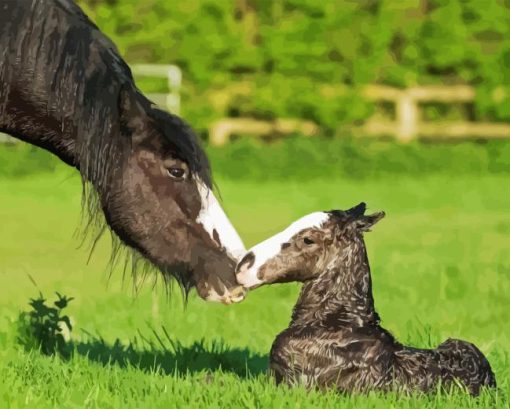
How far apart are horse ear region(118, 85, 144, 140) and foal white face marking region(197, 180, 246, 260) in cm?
41

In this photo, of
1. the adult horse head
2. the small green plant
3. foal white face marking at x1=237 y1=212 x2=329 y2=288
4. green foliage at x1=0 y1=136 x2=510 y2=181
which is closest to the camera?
foal white face marking at x1=237 y1=212 x2=329 y2=288

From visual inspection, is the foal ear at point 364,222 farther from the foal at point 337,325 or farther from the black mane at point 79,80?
the black mane at point 79,80

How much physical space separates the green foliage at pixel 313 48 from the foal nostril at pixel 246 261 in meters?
19.3

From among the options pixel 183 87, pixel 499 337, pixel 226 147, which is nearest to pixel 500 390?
pixel 499 337

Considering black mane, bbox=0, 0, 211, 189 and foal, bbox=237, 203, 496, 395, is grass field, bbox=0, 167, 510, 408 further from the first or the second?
black mane, bbox=0, 0, 211, 189

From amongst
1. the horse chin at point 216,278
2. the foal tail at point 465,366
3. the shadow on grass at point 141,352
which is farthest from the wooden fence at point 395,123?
the foal tail at point 465,366

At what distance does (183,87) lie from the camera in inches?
1032

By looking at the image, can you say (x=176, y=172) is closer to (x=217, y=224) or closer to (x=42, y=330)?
(x=217, y=224)

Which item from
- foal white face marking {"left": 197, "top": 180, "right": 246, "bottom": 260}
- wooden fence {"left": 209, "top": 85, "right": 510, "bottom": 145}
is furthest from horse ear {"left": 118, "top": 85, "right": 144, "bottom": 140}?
wooden fence {"left": 209, "top": 85, "right": 510, "bottom": 145}

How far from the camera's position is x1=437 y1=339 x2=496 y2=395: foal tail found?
22.5ft

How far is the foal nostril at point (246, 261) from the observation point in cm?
668

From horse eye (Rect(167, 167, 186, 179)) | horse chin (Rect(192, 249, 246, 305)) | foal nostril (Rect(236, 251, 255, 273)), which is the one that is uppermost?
horse eye (Rect(167, 167, 186, 179))

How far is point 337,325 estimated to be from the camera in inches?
268

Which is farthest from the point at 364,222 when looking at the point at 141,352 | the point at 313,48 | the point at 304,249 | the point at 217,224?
the point at 313,48
